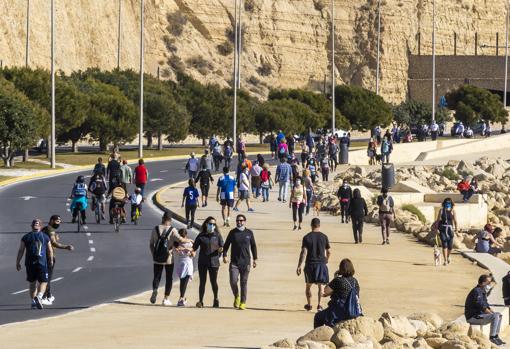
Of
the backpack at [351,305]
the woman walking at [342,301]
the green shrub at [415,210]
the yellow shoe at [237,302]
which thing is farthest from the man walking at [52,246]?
the green shrub at [415,210]

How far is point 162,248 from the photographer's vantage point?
23.4 metres

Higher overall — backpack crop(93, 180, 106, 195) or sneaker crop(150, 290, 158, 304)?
backpack crop(93, 180, 106, 195)

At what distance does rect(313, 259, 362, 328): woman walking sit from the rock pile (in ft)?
1.33

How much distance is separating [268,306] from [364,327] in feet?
19.8

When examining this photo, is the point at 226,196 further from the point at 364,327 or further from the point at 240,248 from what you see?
the point at 364,327

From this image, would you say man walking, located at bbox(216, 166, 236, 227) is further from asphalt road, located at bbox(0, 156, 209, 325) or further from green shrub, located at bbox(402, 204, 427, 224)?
green shrub, located at bbox(402, 204, 427, 224)

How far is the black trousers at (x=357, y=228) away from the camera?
117 feet

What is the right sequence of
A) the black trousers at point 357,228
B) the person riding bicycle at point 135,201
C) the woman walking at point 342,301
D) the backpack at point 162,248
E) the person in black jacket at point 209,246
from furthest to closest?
the person riding bicycle at point 135,201 → the black trousers at point 357,228 → the backpack at point 162,248 → the person in black jacket at point 209,246 → the woman walking at point 342,301

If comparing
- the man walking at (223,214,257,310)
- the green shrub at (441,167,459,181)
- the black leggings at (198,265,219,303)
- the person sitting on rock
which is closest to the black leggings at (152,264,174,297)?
the black leggings at (198,265,219,303)

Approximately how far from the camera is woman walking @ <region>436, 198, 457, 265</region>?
31531 mm

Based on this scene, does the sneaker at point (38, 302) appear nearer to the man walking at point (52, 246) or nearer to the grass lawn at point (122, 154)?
the man walking at point (52, 246)

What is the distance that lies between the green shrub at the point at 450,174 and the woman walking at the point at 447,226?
40433 millimetres

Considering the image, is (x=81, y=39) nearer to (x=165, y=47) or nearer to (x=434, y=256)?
(x=165, y=47)

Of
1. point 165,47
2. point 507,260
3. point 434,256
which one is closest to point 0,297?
point 434,256
